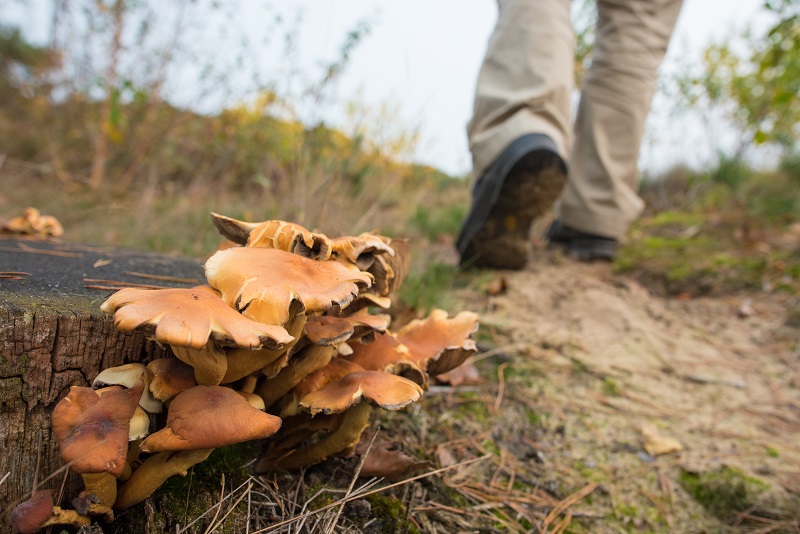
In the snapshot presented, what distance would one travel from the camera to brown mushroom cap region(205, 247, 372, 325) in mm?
894

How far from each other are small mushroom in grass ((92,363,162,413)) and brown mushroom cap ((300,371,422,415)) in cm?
30

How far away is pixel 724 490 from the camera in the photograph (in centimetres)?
163

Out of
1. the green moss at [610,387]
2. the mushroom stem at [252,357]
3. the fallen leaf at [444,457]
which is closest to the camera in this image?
the mushroom stem at [252,357]

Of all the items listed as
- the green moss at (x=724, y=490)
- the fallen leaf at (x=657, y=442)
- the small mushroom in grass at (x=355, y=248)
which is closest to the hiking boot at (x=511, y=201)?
the fallen leaf at (x=657, y=442)

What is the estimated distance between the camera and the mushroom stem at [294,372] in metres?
1.14

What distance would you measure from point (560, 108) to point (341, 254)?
7.08 feet

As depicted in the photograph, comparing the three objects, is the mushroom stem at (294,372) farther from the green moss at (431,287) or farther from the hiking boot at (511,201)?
the hiking boot at (511,201)

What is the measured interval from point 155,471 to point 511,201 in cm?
225

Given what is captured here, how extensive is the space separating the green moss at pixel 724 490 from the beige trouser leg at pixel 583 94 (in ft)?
5.72

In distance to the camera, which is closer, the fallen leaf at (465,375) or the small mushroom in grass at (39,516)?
the small mushroom in grass at (39,516)

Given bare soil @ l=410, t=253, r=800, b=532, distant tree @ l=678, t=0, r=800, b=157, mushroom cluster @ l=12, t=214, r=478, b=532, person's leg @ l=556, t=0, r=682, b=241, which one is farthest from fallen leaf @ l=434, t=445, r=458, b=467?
distant tree @ l=678, t=0, r=800, b=157

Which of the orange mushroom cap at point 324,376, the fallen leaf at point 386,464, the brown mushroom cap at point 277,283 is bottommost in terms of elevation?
the fallen leaf at point 386,464

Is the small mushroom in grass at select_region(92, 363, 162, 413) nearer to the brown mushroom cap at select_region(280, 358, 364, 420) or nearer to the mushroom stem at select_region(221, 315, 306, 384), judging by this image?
the mushroom stem at select_region(221, 315, 306, 384)

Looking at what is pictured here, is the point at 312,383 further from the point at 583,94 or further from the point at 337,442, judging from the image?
the point at 583,94
